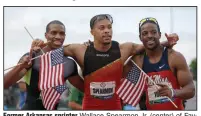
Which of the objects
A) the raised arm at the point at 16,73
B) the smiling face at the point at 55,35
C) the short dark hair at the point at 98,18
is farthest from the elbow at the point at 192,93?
the raised arm at the point at 16,73

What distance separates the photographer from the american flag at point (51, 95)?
21.4 ft

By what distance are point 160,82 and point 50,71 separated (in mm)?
1251

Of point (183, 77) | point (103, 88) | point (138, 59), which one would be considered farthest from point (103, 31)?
point (183, 77)

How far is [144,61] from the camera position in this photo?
21.6 ft

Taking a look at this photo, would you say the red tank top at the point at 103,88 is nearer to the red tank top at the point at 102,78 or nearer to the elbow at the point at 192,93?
the red tank top at the point at 102,78

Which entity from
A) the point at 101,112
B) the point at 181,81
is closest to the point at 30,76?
the point at 101,112

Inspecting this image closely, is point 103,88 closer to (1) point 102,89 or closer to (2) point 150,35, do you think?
(1) point 102,89

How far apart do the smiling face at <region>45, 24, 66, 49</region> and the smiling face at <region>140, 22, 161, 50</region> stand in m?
0.90

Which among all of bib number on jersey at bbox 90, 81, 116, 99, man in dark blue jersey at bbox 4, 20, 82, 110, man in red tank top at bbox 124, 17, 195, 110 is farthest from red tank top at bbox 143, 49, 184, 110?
man in dark blue jersey at bbox 4, 20, 82, 110

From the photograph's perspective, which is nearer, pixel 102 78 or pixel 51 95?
pixel 102 78

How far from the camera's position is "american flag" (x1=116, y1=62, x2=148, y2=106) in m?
6.52

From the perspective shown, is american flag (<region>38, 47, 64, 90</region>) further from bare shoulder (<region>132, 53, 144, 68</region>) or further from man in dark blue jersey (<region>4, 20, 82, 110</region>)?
bare shoulder (<region>132, 53, 144, 68</region>)

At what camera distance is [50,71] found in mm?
6492

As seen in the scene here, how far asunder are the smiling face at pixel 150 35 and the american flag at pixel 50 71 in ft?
3.20
